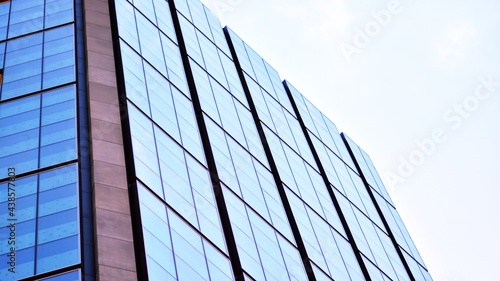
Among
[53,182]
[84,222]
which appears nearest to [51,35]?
[53,182]

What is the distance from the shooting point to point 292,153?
4462cm

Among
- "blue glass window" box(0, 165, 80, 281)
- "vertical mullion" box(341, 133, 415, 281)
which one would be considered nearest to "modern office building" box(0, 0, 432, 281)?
"blue glass window" box(0, 165, 80, 281)

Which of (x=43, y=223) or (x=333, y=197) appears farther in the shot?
(x=333, y=197)

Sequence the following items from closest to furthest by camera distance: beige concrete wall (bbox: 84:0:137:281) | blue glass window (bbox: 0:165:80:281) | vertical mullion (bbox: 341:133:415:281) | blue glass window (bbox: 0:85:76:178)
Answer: blue glass window (bbox: 0:165:80:281) → beige concrete wall (bbox: 84:0:137:281) → blue glass window (bbox: 0:85:76:178) → vertical mullion (bbox: 341:133:415:281)

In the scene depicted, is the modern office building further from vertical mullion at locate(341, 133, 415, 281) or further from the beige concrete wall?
vertical mullion at locate(341, 133, 415, 281)

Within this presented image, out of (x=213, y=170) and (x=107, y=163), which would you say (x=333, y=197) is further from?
(x=107, y=163)

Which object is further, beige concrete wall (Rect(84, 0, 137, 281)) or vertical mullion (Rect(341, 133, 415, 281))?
vertical mullion (Rect(341, 133, 415, 281))

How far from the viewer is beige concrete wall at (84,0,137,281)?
70.7 ft

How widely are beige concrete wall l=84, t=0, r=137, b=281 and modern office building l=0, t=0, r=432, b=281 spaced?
5 centimetres

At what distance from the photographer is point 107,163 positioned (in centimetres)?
2503

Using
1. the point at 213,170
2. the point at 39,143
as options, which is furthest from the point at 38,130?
the point at 213,170

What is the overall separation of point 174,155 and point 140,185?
153 inches

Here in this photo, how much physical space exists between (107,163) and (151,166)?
1888 millimetres

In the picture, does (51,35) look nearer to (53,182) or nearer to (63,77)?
(63,77)
